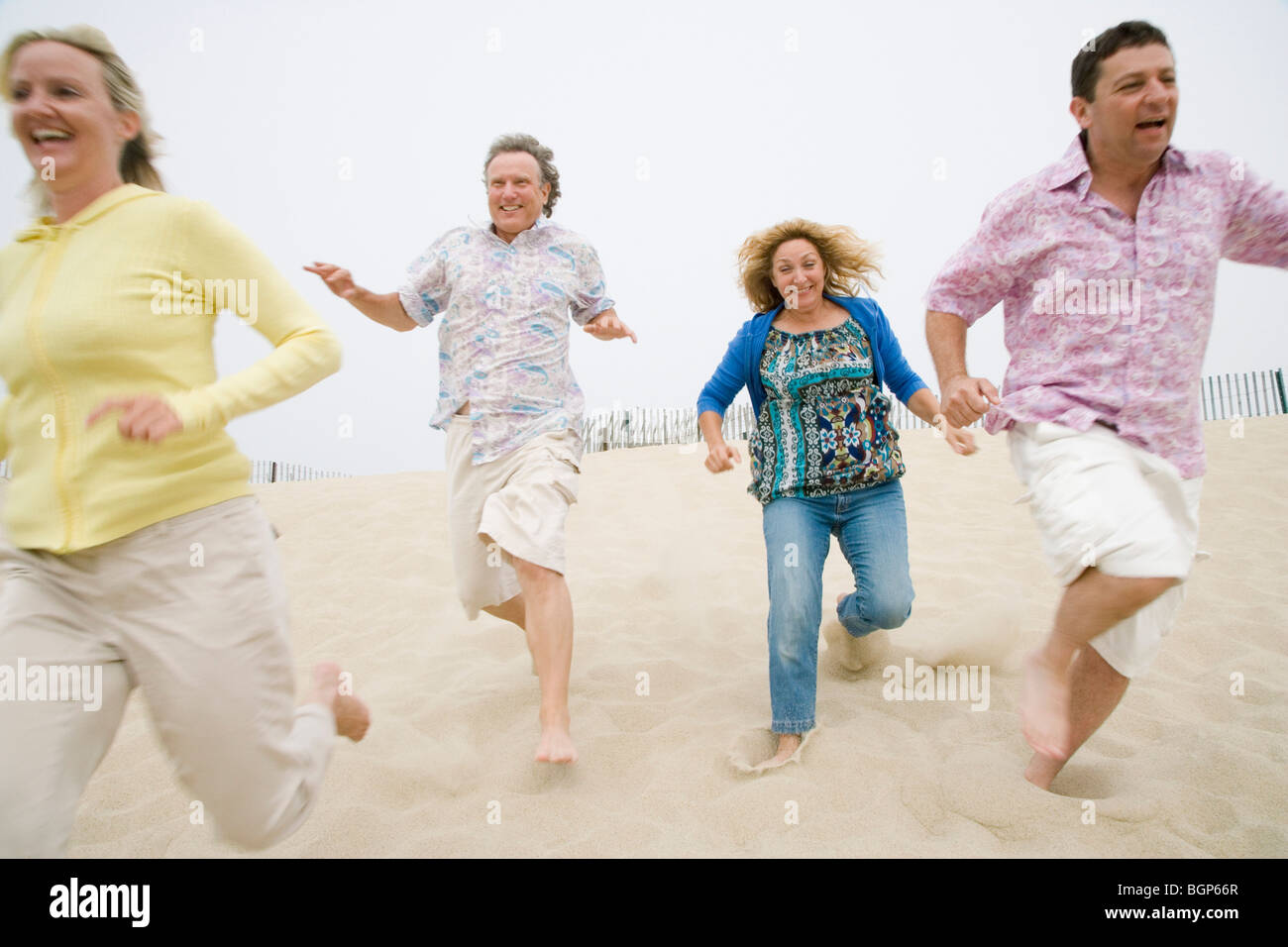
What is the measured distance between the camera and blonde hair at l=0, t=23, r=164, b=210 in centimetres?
191

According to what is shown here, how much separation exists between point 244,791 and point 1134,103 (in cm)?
278

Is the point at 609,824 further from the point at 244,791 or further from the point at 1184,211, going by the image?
the point at 1184,211

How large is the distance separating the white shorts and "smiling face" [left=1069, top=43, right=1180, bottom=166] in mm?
765

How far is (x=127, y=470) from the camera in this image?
1.84 meters

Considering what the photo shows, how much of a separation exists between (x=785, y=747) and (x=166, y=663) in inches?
83.0

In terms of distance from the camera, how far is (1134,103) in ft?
7.53

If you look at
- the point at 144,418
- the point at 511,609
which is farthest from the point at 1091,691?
the point at 144,418

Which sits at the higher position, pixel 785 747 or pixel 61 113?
pixel 61 113

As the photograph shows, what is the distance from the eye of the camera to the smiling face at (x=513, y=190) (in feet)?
11.3

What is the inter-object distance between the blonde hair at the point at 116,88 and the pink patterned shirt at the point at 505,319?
136 centimetres

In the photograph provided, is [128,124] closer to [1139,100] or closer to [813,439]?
[813,439]

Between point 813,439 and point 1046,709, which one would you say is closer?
point 1046,709

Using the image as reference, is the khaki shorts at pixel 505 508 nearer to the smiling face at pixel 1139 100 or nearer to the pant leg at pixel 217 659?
the pant leg at pixel 217 659

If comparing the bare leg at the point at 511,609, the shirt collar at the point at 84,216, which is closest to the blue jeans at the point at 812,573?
the bare leg at the point at 511,609
